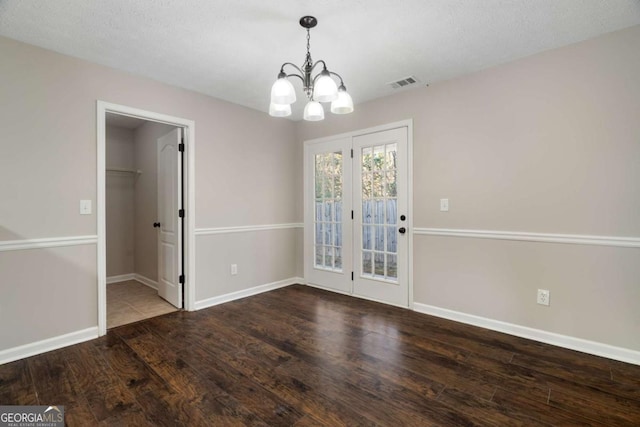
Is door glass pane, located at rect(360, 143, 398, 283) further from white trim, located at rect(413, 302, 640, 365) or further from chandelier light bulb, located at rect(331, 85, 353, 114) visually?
chandelier light bulb, located at rect(331, 85, 353, 114)

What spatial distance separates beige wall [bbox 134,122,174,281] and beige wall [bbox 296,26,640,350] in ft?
11.4

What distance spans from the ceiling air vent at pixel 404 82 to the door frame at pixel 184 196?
7.38 feet

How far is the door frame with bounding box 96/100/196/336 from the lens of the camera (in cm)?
271

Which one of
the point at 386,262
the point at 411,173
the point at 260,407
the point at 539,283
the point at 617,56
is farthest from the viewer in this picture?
the point at 386,262

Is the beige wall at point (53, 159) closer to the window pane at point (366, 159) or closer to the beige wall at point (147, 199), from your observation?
the beige wall at point (147, 199)

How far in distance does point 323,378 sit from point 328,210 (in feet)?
8.02

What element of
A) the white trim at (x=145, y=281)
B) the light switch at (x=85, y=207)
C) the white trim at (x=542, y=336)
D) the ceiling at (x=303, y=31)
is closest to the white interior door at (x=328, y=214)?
the white trim at (x=542, y=336)

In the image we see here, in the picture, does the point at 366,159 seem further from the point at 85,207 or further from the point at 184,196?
the point at 85,207

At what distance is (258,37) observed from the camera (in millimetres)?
2301

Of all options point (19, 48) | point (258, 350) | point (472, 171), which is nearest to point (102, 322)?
point (258, 350)

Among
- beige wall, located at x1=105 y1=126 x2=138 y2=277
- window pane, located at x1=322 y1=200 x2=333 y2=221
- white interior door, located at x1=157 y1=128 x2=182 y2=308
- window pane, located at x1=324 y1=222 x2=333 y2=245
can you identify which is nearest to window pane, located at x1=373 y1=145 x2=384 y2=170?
window pane, located at x1=322 y1=200 x2=333 y2=221

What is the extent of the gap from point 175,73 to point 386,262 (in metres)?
3.01

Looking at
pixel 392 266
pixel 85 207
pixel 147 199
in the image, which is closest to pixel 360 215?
pixel 392 266

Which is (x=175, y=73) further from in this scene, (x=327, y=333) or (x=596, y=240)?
(x=596, y=240)
